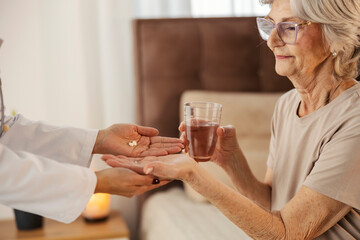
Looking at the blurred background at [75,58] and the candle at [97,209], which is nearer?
the candle at [97,209]

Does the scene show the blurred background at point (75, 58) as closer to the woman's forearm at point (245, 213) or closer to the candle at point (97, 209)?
the candle at point (97, 209)

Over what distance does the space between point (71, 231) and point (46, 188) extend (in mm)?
1400

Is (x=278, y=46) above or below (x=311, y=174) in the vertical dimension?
above

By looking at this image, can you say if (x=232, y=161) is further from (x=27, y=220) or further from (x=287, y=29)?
(x=27, y=220)

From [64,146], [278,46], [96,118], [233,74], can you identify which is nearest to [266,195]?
[278,46]

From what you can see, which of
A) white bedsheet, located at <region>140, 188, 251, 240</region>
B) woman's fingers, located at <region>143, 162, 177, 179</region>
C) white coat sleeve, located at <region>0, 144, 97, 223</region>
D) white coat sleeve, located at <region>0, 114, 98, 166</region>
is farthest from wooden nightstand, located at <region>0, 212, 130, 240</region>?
woman's fingers, located at <region>143, 162, 177, 179</region>

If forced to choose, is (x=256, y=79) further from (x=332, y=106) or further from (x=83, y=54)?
(x=332, y=106)

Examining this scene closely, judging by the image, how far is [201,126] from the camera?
1.58 metres

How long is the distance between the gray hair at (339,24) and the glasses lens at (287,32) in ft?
0.16

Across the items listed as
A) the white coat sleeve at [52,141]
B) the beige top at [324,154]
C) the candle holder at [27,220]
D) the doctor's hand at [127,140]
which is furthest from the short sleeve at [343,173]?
the candle holder at [27,220]

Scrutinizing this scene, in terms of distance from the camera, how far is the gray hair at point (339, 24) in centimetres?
155

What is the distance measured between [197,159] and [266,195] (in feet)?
1.66

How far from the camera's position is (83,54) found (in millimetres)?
3150

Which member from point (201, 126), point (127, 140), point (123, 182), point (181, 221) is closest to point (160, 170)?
point (123, 182)
